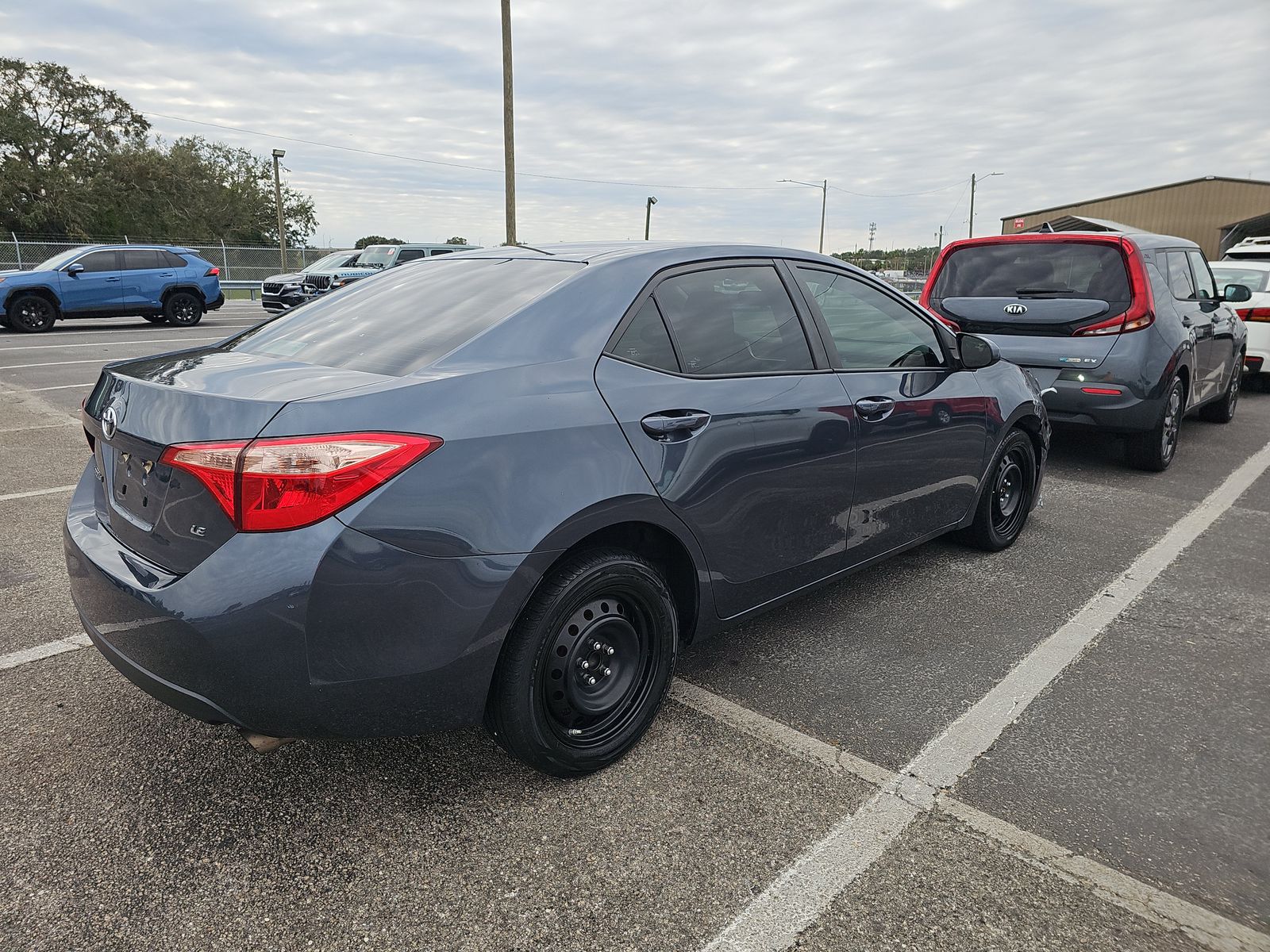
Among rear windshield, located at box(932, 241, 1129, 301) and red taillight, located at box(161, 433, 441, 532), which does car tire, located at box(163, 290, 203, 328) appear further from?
red taillight, located at box(161, 433, 441, 532)

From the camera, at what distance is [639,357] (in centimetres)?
267

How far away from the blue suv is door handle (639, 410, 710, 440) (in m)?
16.9

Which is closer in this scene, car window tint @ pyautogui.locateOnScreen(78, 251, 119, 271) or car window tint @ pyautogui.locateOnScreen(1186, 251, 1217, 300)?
car window tint @ pyautogui.locateOnScreen(1186, 251, 1217, 300)

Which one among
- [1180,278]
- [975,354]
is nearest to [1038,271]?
[1180,278]

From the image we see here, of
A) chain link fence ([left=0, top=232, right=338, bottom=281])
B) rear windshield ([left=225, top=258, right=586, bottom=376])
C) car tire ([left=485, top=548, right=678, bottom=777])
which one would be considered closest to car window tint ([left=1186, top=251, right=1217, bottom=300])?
rear windshield ([left=225, top=258, right=586, bottom=376])

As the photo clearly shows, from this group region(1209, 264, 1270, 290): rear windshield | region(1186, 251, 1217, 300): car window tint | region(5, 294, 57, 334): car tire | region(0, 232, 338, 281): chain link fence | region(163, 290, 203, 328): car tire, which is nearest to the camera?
region(1186, 251, 1217, 300): car window tint

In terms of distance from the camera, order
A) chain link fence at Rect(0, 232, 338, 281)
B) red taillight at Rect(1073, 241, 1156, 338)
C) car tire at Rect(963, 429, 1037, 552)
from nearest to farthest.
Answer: car tire at Rect(963, 429, 1037, 552)
red taillight at Rect(1073, 241, 1156, 338)
chain link fence at Rect(0, 232, 338, 281)

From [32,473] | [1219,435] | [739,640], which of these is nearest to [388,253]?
[32,473]

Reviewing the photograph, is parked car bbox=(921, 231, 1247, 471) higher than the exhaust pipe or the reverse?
higher

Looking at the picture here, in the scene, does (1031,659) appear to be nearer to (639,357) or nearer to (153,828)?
(639,357)

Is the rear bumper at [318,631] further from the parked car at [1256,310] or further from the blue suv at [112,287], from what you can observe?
the blue suv at [112,287]

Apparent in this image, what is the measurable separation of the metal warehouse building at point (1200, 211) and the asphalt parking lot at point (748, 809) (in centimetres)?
3740

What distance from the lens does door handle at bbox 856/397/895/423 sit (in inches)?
132

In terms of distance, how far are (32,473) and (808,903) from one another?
6015mm
